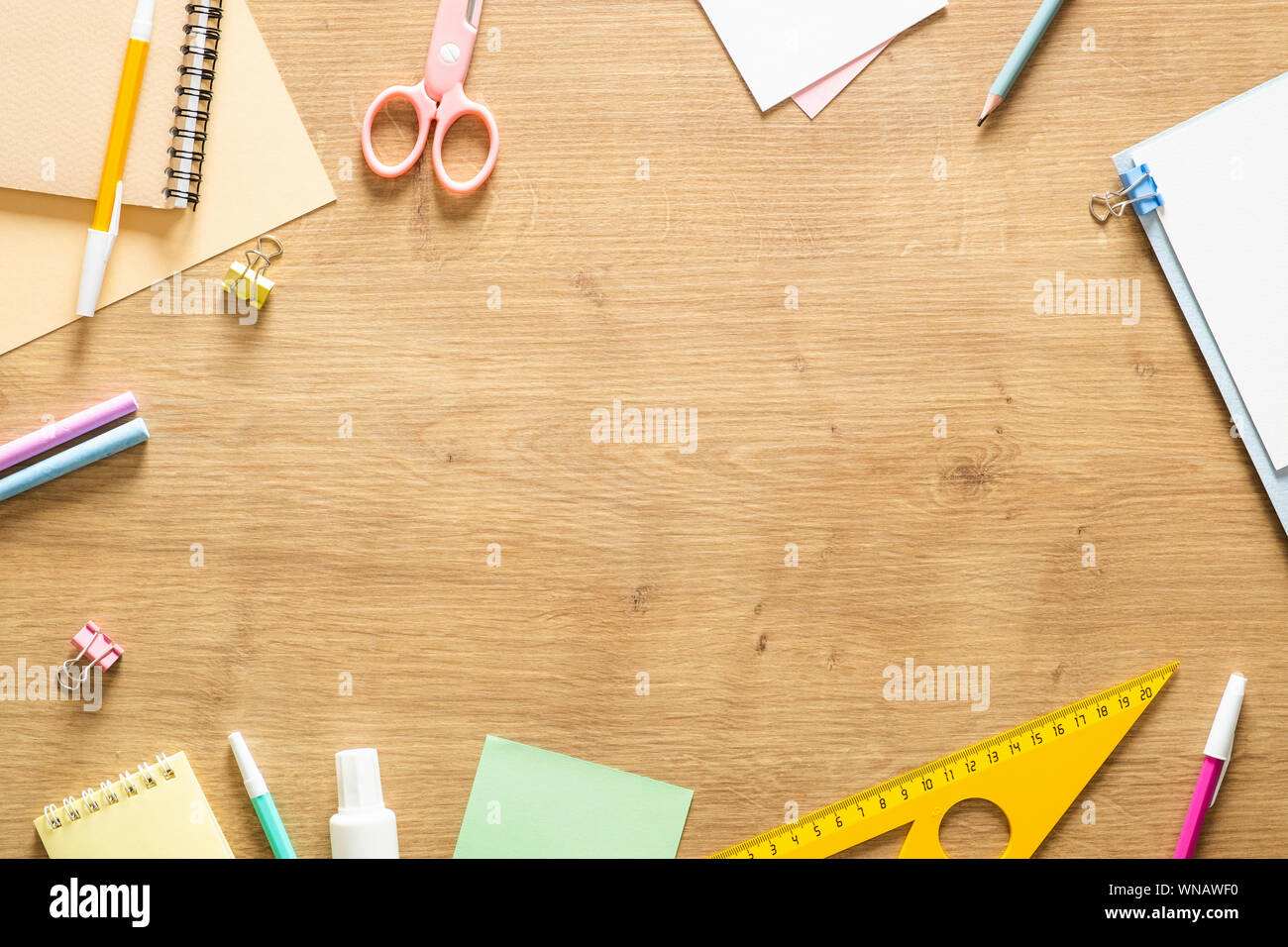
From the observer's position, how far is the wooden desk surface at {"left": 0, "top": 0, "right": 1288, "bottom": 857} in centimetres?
112

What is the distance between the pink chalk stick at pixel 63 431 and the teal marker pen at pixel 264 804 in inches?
16.0

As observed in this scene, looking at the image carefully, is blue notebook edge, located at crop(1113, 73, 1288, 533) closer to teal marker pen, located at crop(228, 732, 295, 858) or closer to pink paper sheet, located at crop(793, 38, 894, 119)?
pink paper sheet, located at crop(793, 38, 894, 119)

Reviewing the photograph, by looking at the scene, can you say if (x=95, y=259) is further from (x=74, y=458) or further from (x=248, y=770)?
(x=248, y=770)

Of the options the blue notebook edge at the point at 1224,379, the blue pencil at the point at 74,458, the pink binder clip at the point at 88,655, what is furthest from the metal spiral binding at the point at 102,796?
the blue notebook edge at the point at 1224,379

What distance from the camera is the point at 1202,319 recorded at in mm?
1137

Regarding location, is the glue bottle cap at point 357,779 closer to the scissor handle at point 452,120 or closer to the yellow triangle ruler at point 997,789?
the yellow triangle ruler at point 997,789

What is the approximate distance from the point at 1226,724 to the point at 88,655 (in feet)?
4.37

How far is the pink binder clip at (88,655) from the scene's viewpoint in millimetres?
1099

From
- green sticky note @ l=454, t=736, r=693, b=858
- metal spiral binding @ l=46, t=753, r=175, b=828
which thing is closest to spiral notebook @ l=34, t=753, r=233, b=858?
metal spiral binding @ l=46, t=753, r=175, b=828

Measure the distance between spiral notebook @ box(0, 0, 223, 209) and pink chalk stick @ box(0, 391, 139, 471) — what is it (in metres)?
0.23

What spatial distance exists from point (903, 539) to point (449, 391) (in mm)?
569

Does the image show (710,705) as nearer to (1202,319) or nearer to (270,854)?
(270,854)

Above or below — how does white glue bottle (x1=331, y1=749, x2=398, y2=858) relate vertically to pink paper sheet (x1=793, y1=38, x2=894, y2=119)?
below
